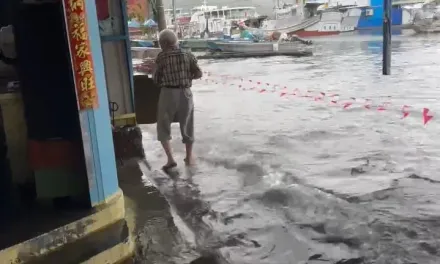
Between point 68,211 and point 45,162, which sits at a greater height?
point 45,162

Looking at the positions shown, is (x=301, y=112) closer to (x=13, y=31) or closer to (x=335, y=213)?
(x=335, y=213)

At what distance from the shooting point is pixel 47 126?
4500mm

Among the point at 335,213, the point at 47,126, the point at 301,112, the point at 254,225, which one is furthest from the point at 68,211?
the point at 301,112

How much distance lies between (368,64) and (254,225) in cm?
1838

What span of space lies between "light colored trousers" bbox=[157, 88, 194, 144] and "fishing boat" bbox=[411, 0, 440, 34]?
36419 mm

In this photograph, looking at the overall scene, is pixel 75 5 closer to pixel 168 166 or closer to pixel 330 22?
pixel 168 166

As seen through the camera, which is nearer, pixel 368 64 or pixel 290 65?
pixel 368 64

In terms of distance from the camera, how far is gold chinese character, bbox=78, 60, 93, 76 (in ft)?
13.7

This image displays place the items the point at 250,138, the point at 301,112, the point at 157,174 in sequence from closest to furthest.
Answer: the point at 157,174 → the point at 250,138 → the point at 301,112

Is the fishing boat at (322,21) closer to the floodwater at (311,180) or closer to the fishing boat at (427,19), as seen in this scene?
the fishing boat at (427,19)

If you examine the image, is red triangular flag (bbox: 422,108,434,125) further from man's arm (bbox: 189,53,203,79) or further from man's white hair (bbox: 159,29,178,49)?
man's white hair (bbox: 159,29,178,49)

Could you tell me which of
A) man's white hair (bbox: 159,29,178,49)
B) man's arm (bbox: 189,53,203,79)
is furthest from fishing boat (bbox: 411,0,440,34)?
man's white hair (bbox: 159,29,178,49)

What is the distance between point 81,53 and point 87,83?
0.83 ft

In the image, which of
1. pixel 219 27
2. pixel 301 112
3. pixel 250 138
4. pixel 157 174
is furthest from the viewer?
pixel 219 27
